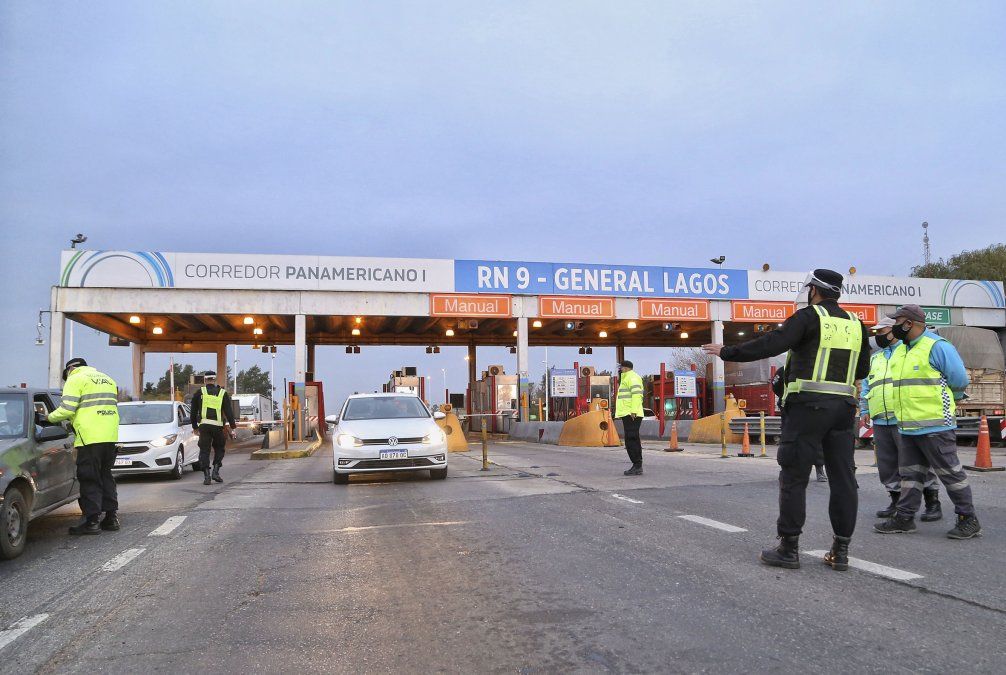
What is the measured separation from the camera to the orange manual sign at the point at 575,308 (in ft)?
100

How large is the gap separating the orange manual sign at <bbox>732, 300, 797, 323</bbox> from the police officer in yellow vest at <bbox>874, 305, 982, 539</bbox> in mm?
27062

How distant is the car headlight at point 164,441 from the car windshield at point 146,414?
19.4 inches

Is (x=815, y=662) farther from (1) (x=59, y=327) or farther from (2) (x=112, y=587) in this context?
(1) (x=59, y=327)

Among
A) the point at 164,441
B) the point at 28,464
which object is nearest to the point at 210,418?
the point at 164,441

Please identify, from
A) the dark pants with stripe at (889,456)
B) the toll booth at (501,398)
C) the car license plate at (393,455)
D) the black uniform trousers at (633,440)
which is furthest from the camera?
the toll booth at (501,398)

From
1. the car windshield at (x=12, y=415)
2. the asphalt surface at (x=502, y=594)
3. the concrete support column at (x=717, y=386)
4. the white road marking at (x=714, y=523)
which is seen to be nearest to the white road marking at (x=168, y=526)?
the asphalt surface at (x=502, y=594)

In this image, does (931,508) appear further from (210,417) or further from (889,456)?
(210,417)

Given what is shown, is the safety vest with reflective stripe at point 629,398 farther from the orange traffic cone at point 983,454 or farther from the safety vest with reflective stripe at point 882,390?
the orange traffic cone at point 983,454

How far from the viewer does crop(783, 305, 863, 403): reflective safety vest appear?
4.62 metres

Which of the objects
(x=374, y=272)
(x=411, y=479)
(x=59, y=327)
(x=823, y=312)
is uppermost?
(x=374, y=272)

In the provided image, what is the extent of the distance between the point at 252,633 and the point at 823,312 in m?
3.86

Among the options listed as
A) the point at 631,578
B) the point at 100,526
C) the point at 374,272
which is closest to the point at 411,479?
the point at 100,526

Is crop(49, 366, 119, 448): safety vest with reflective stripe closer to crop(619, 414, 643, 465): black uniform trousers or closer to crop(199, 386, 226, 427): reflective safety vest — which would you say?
crop(199, 386, 226, 427): reflective safety vest

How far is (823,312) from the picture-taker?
4.71 m
